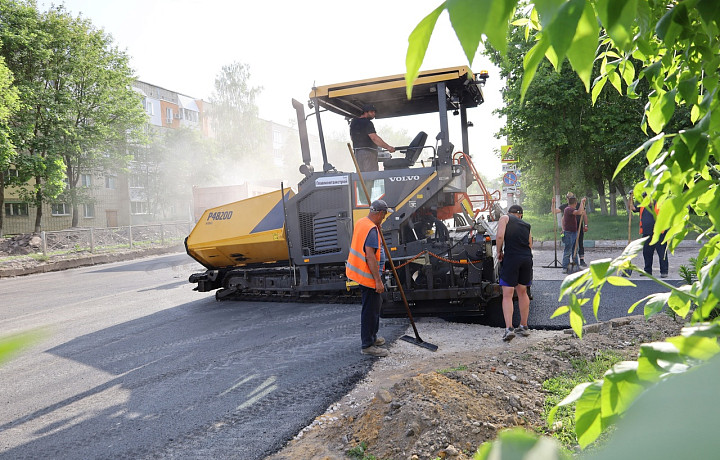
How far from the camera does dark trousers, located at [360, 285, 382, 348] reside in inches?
227

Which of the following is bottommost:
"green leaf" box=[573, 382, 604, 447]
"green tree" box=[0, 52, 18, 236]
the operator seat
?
Answer: "green leaf" box=[573, 382, 604, 447]

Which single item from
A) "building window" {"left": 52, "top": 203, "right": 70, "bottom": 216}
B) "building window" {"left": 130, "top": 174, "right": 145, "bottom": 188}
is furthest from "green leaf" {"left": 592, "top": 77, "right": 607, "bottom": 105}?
"building window" {"left": 130, "top": 174, "right": 145, "bottom": 188}

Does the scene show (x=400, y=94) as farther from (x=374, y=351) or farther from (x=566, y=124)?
(x=566, y=124)

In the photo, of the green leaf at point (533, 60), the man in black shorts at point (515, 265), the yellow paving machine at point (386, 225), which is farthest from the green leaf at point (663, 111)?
the yellow paving machine at point (386, 225)

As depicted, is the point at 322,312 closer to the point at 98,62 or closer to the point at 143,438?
the point at 143,438

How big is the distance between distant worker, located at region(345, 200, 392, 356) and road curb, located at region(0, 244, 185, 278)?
13670 millimetres

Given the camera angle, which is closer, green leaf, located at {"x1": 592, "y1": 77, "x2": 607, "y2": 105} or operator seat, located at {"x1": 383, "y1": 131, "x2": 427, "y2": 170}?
green leaf, located at {"x1": 592, "y1": 77, "x2": 607, "y2": 105}

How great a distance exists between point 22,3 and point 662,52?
28.3 meters

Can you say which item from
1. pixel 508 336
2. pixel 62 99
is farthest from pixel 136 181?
pixel 508 336

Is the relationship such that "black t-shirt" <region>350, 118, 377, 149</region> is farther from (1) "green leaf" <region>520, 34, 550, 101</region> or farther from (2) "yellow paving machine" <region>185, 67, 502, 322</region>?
(1) "green leaf" <region>520, 34, 550, 101</region>

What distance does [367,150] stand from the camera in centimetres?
802

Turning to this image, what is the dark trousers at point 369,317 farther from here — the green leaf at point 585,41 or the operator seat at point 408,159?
the green leaf at point 585,41

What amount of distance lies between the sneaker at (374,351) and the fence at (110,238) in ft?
52.7

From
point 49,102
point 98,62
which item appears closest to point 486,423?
point 49,102
